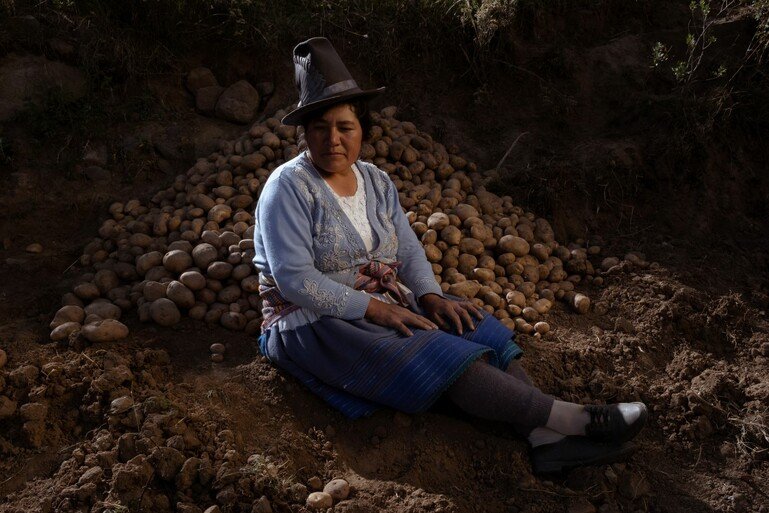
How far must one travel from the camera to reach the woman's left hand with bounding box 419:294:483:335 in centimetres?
269

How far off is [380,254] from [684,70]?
8.78ft

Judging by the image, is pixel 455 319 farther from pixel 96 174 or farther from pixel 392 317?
pixel 96 174

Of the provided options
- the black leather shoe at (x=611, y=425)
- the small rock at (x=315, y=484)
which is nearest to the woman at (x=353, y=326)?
the black leather shoe at (x=611, y=425)

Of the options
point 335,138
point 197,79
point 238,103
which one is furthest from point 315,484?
point 197,79

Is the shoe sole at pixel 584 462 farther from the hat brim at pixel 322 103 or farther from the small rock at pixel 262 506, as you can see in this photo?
the hat brim at pixel 322 103

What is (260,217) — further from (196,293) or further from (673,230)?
(673,230)

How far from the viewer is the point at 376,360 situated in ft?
8.02

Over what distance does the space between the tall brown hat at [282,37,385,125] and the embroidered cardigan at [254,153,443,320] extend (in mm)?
266

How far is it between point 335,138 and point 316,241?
15.9 inches

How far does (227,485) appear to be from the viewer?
2.19 metres

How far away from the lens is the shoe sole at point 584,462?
2.43m

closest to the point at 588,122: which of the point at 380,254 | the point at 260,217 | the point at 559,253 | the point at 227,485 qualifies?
the point at 559,253

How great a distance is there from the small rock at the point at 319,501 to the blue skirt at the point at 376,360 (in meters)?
0.39

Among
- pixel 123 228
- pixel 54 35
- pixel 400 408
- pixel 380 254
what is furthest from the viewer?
pixel 54 35
